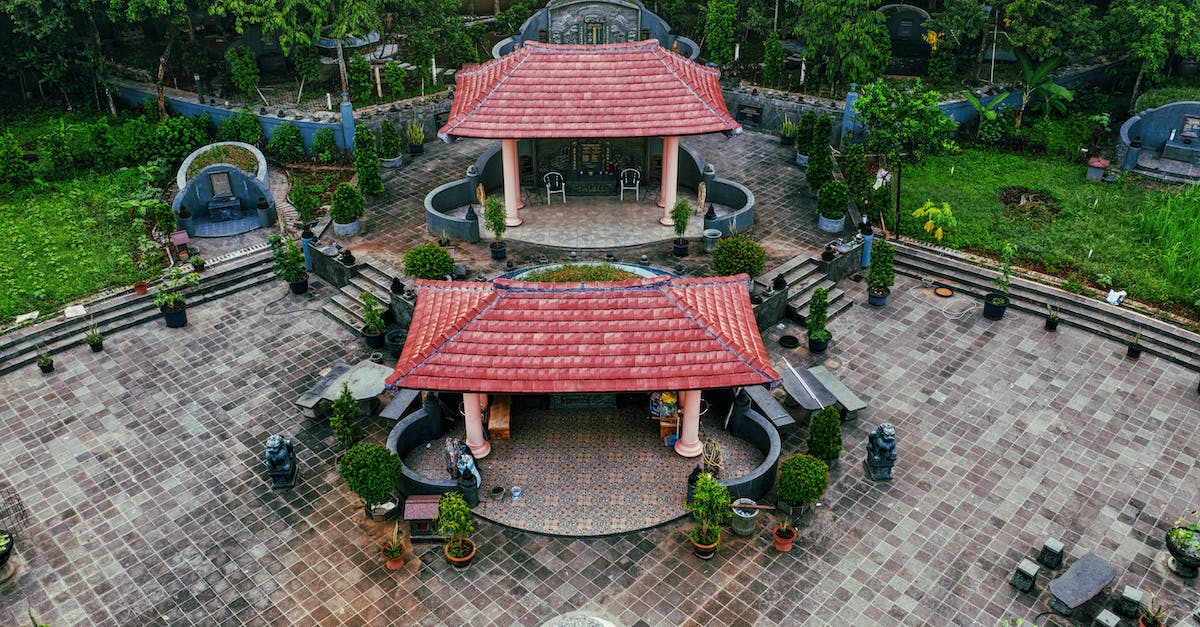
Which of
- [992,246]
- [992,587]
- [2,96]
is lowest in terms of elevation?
[992,587]

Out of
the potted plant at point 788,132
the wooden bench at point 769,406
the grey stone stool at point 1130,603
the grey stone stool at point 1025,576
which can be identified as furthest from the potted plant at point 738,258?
the grey stone stool at point 1130,603

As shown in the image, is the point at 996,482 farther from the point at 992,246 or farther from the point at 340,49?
the point at 340,49

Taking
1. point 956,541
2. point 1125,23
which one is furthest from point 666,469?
point 1125,23

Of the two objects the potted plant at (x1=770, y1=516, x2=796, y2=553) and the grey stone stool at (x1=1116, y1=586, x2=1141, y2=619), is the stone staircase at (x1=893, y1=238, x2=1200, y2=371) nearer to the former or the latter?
the grey stone stool at (x1=1116, y1=586, x2=1141, y2=619)

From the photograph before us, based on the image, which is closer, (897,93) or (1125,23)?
(897,93)

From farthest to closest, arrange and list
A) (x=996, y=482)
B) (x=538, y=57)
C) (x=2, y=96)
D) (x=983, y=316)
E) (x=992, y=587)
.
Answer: (x=2, y=96), (x=538, y=57), (x=983, y=316), (x=996, y=482), (x=992, y=587)

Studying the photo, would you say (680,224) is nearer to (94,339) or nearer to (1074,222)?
(1074,222)

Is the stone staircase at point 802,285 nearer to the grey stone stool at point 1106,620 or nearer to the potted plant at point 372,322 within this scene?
the potted plant at point 372,322
